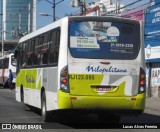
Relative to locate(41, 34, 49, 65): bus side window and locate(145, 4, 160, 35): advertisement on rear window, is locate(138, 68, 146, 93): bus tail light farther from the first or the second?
locate(145, 4, 160, 35): advertisement on rear window

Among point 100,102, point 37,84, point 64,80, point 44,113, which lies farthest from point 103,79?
point 37,84

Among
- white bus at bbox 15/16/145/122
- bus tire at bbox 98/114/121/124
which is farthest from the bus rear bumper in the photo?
bus tire at bbox 98/114/121/124

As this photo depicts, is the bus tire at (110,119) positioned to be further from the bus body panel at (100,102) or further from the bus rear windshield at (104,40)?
the bus rear windshield at (104,40)

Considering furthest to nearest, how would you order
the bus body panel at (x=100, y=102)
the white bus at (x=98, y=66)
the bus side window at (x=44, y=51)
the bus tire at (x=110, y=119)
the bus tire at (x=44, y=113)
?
1. the bus tire at (x=110, y=119)
2. the bus side window at (x=44, y=51)
3. the bus tire at (x=44, y=113)
4. the white bus at (x=98, y=66)
5. the bus body panel at (x=100, y=102)

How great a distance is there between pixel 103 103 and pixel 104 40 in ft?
5.84

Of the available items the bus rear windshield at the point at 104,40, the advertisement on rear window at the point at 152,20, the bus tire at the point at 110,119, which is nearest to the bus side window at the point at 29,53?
the bus tire at the point at 110,119

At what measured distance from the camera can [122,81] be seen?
13883mm

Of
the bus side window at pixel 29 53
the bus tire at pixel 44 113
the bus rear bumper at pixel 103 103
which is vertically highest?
the bus side window at pixel 29 53

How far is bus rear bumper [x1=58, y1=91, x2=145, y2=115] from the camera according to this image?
44.1 ft

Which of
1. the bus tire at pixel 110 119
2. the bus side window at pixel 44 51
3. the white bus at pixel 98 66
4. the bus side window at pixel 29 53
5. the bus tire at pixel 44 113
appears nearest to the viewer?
the white bus at pixel 98 66

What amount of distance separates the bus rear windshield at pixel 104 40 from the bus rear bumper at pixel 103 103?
45.3 inches

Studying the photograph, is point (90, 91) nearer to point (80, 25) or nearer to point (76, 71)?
point (76, 71)

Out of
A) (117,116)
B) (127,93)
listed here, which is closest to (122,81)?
(127,93)

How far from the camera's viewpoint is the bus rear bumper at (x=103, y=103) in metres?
13.4
